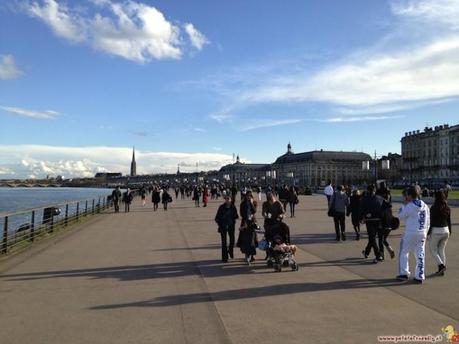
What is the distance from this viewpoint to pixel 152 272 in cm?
1077

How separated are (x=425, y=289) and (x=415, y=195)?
175cm

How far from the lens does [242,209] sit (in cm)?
1217

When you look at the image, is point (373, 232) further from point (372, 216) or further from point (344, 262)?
point (344, 262)

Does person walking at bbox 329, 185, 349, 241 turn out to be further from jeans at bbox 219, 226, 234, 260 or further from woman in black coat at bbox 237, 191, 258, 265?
woman in black coat at bbox 237, 191, 258, 265

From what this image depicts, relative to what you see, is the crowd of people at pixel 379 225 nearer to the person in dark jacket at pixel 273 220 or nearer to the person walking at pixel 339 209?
the person in dark jacket at pixel 273 220

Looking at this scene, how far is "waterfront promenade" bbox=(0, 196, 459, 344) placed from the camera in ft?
20.9

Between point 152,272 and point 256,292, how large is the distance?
2.89 m

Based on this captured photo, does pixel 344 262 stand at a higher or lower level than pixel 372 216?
lower

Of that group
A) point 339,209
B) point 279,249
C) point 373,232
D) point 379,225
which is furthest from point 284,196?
point 279,249

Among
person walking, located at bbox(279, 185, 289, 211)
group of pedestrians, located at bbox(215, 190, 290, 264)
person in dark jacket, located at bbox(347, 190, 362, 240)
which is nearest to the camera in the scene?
group of pedestrians, located at bbox(215, 190, 290, 264)

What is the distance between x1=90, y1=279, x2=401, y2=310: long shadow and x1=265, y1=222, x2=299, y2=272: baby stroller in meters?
1.38

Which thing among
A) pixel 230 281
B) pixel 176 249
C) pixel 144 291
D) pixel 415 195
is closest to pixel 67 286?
pixel 144 291

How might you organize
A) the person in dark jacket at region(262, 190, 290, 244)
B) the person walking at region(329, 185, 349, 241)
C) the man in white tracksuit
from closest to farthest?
the man in white tracksuit → the person in dark jacket at region(262, 190, 290, 244) → the person walking at region(329, 185, 349, 241)

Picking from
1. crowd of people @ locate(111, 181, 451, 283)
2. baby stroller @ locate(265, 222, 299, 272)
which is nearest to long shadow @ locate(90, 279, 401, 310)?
crowd of people @ locate(111, 181, 451, 283)
